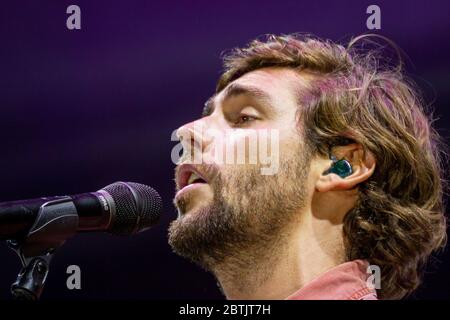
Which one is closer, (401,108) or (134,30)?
(401,108)

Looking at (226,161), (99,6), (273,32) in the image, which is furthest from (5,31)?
(226,161)

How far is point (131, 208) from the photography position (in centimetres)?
138

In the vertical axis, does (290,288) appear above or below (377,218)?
below

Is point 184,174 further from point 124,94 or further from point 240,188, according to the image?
point 124,94

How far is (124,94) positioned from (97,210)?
1.29m

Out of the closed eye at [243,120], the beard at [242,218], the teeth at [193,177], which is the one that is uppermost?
the closed eye at [243,120]

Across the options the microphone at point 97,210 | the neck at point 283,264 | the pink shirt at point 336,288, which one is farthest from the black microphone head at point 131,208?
the pink shirt at point 336,288

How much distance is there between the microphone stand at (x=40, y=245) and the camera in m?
1.17

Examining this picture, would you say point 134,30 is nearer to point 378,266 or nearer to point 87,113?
point 87,113

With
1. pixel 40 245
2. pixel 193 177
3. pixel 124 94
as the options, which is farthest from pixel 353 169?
pixel 124 94

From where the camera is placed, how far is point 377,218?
5.37 feet

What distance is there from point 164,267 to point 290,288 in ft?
3.95

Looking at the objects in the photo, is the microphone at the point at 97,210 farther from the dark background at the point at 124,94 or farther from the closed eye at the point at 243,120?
the dark background at the point at 124,94

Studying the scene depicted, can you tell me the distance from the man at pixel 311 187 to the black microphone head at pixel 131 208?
0.12 m
